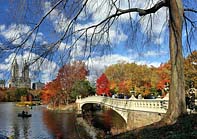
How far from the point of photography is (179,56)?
10820 millimetres

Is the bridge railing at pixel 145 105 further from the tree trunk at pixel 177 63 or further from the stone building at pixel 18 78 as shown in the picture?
the stone building at pixel 18 78

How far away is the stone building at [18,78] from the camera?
28.1 ft

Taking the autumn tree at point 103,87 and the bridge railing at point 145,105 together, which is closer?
the bridge railing at point 145,105

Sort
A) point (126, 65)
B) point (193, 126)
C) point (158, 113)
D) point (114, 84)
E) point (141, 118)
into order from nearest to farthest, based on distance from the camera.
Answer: point (193, 126) → point (158, 113) → point (141, 118) → point (114, 84) → point (126, 65)

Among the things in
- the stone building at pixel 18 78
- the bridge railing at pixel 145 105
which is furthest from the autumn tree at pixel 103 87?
the stone building at pixel 18 78

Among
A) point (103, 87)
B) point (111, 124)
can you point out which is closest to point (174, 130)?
point (111, 124)

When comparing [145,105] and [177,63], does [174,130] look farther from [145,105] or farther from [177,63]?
[145,105]

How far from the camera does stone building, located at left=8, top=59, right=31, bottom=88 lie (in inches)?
338

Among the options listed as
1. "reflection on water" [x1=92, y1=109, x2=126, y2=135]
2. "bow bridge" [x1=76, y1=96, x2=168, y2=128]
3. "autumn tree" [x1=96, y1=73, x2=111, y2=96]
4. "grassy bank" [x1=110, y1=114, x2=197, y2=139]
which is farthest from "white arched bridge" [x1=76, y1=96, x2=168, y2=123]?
"autumn tree" [x1=96, y1=73, x2=111, y2=96]

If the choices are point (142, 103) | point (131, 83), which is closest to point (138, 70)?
point (131, 83)

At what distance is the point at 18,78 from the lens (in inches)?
347

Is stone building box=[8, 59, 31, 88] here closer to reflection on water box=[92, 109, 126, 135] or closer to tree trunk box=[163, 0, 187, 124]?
tree trunk box=[163, 0, 187, 124]

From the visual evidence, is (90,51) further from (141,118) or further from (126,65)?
(126,65)

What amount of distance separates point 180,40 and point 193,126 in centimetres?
323
